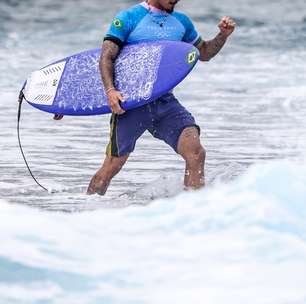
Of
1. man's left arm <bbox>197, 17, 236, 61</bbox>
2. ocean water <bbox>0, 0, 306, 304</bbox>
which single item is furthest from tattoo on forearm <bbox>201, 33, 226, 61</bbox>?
ocean water <bbox>0, 0, 306, 304</bbox>

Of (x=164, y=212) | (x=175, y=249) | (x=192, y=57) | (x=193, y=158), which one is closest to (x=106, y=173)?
(x=193, y=158)

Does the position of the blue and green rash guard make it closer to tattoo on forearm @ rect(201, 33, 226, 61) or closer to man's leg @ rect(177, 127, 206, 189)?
tattoo on forearm @ rect(201, 33, 226, 61)

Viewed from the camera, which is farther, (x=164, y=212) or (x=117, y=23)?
(x=117, y=23)

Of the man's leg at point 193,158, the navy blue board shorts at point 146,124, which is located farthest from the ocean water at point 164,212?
the navy blue board shorts at point 146,124

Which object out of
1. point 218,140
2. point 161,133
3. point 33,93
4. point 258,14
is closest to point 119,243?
point 161,133

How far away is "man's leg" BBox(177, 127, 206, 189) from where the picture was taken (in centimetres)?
790

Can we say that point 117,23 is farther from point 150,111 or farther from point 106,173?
point 106,173

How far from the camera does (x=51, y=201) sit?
8.50 m

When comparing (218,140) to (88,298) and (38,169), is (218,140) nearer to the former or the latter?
(38,169)

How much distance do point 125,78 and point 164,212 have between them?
1707 millimetres

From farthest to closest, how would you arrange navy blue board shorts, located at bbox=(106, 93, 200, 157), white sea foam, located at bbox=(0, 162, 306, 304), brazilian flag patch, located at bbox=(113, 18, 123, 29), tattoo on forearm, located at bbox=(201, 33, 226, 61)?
tattoo on forearm, located at bbox=(201, 33, 226, 61)
navy blue board shorts, located at bbox=(106, 93, 200, 157)
brazilian flag patch, located at bbox=(113, 18, 123, 29)
white sea foam, located at bbox=(0, 162, 306, 304)

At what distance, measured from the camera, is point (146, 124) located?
8031 millimetres

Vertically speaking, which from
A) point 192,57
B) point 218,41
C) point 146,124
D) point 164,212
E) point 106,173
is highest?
point 218,41

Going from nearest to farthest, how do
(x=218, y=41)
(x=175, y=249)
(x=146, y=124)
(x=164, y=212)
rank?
1. (x=175, y=249)
2. (x=164, y=212)
3. (x=146, y=124)
4. (x=218, y=41)
